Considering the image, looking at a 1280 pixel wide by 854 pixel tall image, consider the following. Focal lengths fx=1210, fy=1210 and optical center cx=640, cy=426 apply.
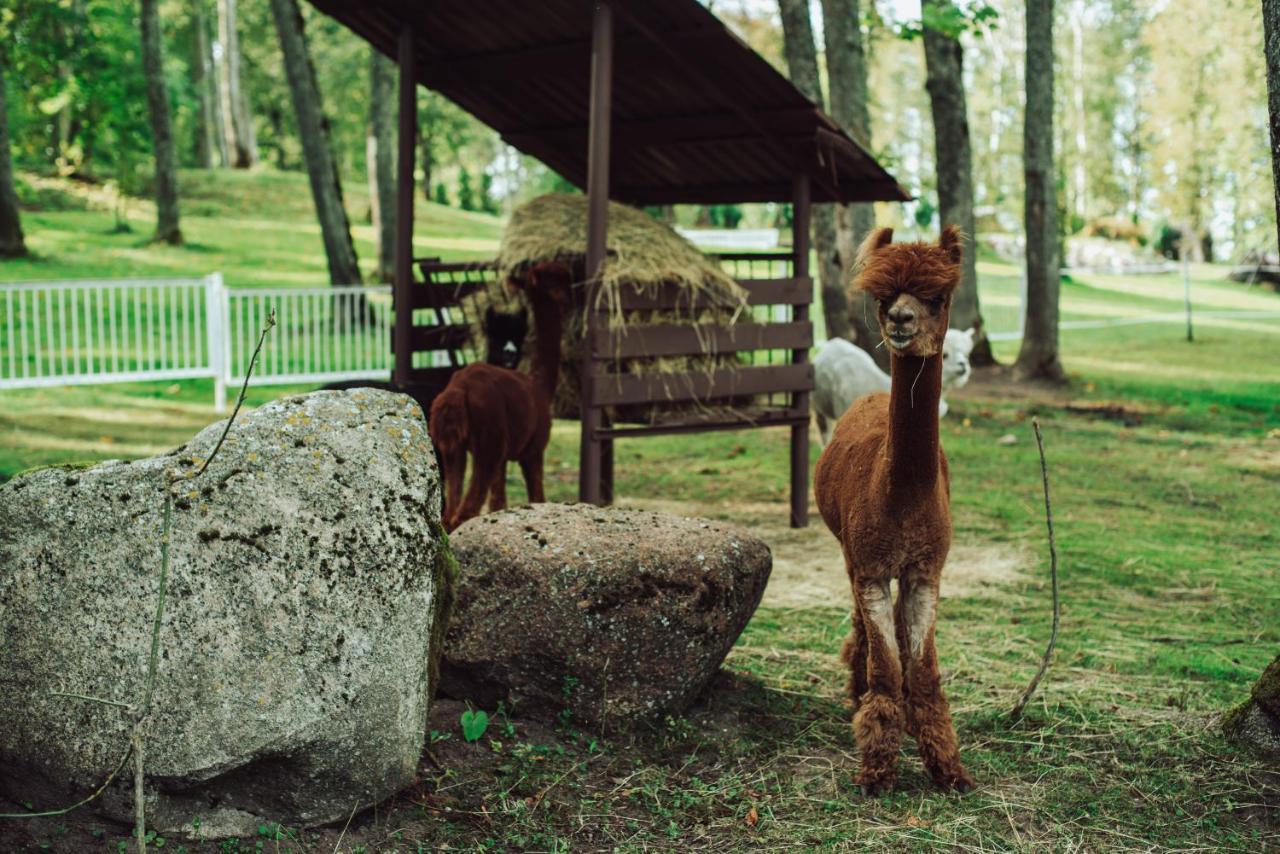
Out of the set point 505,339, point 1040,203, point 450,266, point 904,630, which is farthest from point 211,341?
Result: point 904,630

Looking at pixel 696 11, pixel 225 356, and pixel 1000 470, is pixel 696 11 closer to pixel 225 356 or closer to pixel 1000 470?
pixel 1000 470

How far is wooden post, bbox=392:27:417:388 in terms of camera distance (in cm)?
934

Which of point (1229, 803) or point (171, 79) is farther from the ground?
point (171, 79)

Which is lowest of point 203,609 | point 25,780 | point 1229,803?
point 1229,803

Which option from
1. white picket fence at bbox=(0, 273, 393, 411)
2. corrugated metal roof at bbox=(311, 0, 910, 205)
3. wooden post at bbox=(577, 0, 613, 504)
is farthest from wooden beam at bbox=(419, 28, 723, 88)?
white picket fence at bbox=(0, 273, 393, 411)

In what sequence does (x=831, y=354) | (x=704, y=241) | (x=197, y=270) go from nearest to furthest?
(x=831, y=354) → (x=197, y=270) → (x=704, y=241)

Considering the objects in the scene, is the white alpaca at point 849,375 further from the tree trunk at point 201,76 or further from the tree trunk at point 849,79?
the tree trunk at point 201,76

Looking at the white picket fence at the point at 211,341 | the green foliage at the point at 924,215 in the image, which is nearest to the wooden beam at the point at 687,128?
the white picket fence at the point at 211,341

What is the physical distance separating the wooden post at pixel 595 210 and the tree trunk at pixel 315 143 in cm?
1227

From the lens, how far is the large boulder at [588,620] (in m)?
4.78

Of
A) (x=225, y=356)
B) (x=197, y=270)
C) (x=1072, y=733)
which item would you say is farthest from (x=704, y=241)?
(x=1072, y=733)

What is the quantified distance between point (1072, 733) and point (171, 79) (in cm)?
4395

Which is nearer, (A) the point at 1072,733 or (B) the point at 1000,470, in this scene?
(A) the point at 1072,733

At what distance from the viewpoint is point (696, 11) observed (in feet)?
25.4
